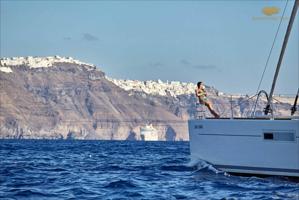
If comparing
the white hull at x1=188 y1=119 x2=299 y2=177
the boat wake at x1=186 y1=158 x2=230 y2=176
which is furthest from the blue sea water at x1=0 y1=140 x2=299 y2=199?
the white hull at x1=188 y1=119 x2=299 y2=177

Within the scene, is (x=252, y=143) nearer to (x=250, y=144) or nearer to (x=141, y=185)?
(x=250, y=144)

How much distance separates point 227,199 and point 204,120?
7.02m

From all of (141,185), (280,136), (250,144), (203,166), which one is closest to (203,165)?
(203,166)

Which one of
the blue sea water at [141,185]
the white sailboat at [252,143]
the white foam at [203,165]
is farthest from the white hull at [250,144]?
the blue sea water at [141,185]

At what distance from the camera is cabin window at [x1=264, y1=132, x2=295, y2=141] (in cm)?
2120

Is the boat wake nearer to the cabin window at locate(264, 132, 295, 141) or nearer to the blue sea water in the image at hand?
the blue sea water

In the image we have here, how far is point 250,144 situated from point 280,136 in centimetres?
116

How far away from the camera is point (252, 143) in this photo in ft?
73.0

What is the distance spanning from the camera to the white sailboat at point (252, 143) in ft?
70.0

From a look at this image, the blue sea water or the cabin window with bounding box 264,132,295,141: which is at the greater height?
the cabin window with bounding box 264,132,295,141

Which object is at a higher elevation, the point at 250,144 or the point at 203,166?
the point at 250,144

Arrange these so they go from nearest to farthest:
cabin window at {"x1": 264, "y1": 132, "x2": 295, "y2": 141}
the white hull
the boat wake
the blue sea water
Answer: the blue sea water → cabin window at {"x1": 264, "y1": 132, "x2": 295, "y2": 141} → the white hull → the boat wake

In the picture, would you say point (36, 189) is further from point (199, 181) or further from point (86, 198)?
point (199, 181)

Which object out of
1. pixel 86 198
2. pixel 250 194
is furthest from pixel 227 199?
pixel 86 198
